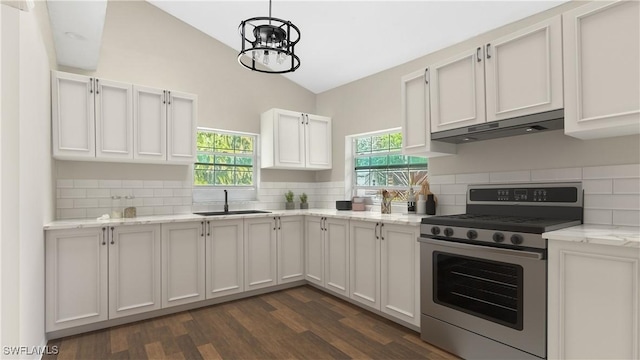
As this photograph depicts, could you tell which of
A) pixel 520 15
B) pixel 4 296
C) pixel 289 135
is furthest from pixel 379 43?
pixel 4 296

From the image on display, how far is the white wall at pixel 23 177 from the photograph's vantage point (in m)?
1.50

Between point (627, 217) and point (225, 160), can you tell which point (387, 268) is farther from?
point (225, 160)

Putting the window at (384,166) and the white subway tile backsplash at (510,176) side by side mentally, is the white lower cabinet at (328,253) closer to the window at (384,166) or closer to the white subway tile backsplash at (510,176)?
the window at (384,166)

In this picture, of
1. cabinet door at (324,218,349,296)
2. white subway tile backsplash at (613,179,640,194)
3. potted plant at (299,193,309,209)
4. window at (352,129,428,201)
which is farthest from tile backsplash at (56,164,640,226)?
cabinet door at (324,218,349,296)

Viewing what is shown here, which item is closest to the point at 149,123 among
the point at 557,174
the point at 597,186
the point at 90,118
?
the point at 90,118

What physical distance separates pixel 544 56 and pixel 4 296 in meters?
3.25

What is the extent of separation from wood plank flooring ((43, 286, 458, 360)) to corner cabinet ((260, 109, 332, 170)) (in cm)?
181

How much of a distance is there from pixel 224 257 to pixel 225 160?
1.39 meters

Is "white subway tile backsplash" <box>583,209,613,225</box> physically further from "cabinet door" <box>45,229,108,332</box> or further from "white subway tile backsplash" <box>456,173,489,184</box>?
"cabinet door" <box>45,229,108,332</box>

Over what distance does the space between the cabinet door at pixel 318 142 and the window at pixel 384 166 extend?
1.26ft

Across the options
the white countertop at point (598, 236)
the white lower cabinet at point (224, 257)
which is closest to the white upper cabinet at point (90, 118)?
the white lower cabinet at point (224, 257)

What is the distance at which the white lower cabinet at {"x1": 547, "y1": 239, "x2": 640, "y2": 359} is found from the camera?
165 centimetres

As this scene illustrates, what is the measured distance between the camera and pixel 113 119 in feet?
10.3

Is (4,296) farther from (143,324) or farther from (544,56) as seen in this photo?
(544,56)
